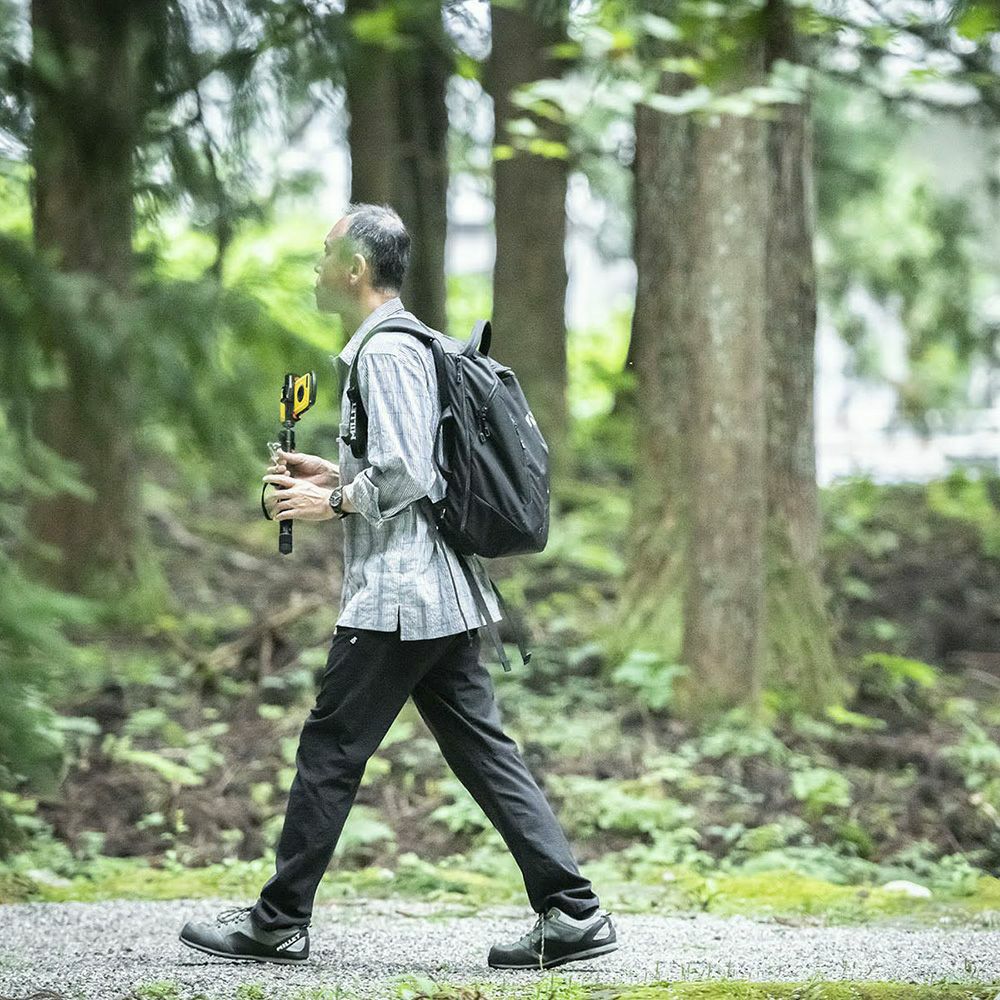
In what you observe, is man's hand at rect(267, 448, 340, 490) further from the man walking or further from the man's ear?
the man's ear

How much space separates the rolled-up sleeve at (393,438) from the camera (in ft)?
13.1

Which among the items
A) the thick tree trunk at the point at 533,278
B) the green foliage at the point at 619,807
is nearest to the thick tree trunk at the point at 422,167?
the thick tree trunk at the point at 533,278

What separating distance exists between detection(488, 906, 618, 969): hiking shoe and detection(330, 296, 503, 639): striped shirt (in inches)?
36.8

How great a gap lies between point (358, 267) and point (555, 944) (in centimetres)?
209

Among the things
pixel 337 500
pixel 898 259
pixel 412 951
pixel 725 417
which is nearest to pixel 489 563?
pixel 725 417

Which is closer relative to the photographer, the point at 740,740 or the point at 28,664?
the point at 28,664

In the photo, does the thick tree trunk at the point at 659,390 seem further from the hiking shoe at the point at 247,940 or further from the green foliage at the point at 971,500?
the green foliage at the point at 971,500

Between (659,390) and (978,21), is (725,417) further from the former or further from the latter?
(978,21)

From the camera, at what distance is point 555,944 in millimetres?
4297

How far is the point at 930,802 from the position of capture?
23.6 feet

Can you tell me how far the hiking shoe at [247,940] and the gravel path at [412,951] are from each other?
0.14ft

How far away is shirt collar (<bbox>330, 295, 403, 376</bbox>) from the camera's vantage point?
4223 millimetres

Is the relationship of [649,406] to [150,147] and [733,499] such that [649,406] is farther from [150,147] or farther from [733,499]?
[150,147]

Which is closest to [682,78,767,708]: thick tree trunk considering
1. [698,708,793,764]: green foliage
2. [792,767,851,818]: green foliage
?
[698,708,793,764]: green foliage
